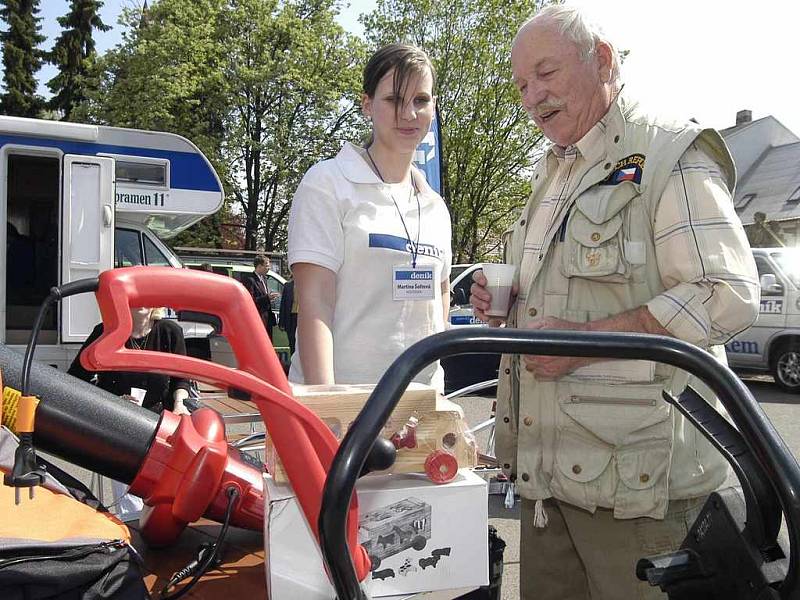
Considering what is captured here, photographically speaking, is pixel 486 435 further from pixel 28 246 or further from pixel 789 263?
pixel 789 263

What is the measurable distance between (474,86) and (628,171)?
2145 cm

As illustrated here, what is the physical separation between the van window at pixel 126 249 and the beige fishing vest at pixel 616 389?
6.90 meters

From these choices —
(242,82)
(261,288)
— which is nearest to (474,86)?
(242,82)

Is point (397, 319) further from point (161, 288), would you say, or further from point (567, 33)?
point (161, 288)

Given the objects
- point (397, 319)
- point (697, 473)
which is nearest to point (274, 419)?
point (397, 319)

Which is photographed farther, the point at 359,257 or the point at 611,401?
the point at 359,257

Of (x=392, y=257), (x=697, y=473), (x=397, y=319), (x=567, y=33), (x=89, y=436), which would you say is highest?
(x=567, y=33)

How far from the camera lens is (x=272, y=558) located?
3.44 feet

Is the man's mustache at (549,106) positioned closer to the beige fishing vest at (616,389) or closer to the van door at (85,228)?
the beige fishing vest at (616,389)

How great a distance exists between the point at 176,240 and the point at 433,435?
2555cm

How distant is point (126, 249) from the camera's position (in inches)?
309

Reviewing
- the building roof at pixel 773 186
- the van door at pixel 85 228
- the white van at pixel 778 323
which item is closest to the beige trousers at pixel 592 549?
the van door at pixel 85 228

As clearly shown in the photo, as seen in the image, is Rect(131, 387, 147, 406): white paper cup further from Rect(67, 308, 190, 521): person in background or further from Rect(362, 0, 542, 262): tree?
Rect(362, 0, 542, 262): tree

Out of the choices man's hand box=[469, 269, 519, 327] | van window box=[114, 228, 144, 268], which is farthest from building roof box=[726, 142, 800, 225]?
man's hand box=[469, 269, 519, 327]
